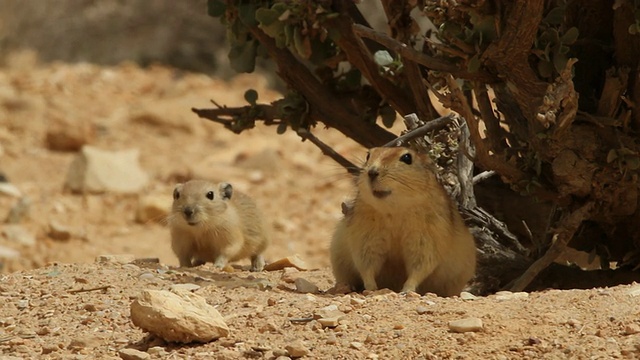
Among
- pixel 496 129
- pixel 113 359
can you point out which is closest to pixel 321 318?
pixel 113 359

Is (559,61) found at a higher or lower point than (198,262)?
higher

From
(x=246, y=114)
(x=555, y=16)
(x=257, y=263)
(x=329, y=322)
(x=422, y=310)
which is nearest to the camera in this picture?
(x=329, y=322)

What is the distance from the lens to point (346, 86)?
7.38 metres

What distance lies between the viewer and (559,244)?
20.2 feet

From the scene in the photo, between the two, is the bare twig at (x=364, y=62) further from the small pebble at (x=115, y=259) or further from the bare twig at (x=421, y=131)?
the small pebble at (x=115, y=259)

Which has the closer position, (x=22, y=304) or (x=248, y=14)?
(x=22, y=304)

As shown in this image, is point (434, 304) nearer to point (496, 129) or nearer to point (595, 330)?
point (595, 330)

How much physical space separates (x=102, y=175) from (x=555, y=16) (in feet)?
25.8

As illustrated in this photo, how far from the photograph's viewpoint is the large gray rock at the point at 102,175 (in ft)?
41.3

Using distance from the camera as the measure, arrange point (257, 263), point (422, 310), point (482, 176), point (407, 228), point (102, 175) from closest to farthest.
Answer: point (422, 310)
point (407, 228)
point (482, 176)
point (257, 263)
point (102, 175)

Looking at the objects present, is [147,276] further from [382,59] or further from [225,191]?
[225,191]

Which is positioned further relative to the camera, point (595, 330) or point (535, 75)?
point (535, 75)

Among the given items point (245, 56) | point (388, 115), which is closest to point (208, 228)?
point (245, 56)

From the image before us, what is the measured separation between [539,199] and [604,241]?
0.66 meters
